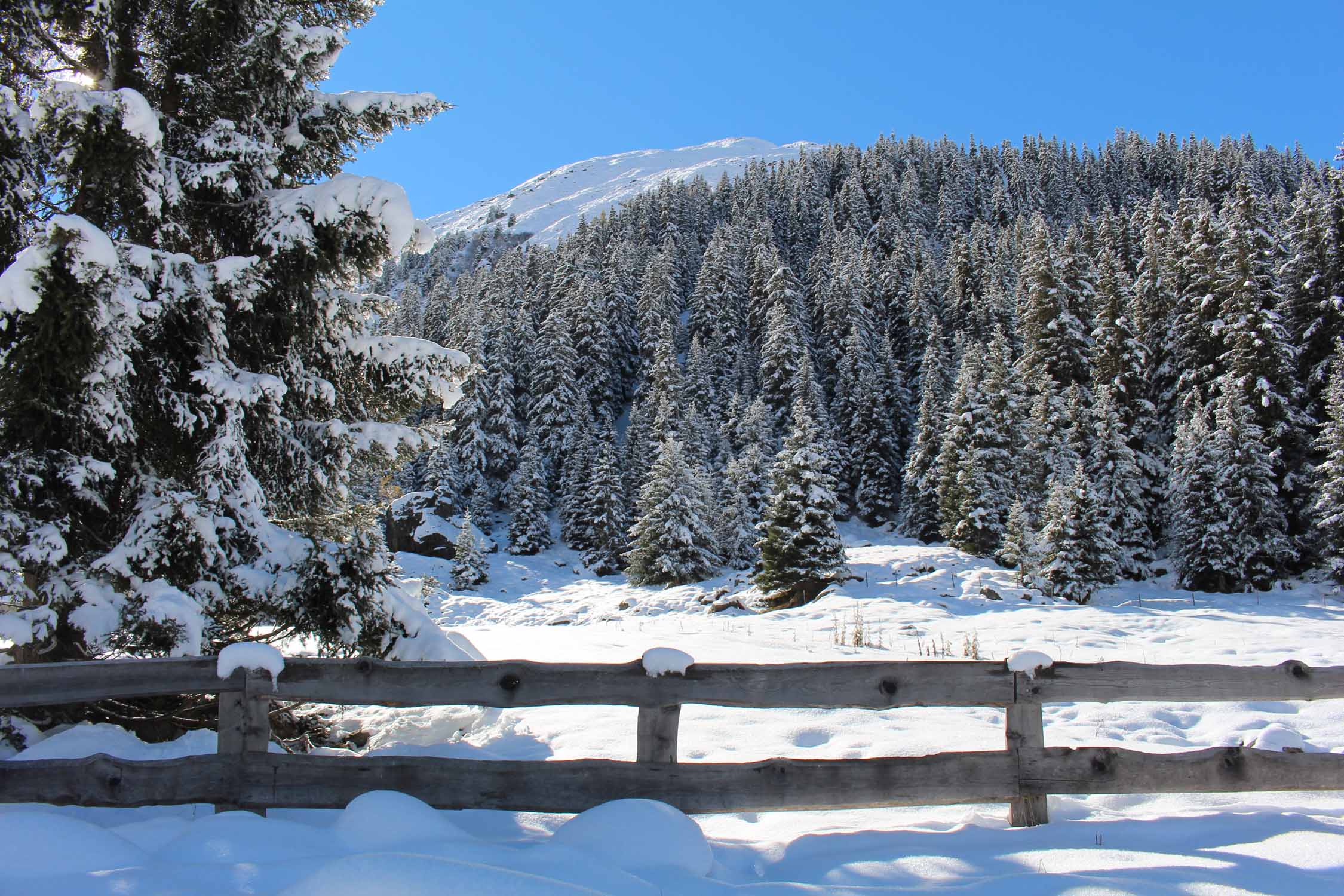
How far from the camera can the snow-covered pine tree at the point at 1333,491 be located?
24.7m

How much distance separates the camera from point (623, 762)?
407 centimetres

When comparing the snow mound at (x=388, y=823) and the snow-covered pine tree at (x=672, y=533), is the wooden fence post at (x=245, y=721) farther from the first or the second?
the snow-covered pine tree at (x=672, y=533)

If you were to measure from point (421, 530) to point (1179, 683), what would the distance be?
42270 mm

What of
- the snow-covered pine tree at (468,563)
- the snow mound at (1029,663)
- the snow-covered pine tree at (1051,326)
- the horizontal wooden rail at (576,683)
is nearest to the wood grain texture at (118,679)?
the horizontal wooden rail at (576,683)

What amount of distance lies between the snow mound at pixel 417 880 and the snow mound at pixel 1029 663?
2661mm

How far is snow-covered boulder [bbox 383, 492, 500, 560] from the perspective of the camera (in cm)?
4225

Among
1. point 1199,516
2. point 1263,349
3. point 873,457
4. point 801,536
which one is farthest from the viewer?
point 873,457

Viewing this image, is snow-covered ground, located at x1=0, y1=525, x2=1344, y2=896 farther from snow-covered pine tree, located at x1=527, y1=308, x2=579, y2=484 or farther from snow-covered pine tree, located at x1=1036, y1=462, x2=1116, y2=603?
snow-covered pine tree, located at x1=527, y1=308, x2=579, y2=484

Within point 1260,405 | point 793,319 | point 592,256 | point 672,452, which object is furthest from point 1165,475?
point 592,256

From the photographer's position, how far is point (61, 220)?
4.47 m

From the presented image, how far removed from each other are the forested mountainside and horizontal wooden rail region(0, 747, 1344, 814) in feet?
69.1

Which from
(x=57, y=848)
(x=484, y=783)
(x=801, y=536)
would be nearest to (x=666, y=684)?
(x=484, y=783)

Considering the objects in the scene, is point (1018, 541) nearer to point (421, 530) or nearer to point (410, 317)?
point (421, 530)

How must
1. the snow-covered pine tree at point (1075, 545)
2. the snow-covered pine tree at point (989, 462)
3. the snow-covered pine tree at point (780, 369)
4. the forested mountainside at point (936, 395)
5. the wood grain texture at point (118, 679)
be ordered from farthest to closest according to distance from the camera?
the snow-covered pine tree at point (780, 369), the snow-covered pine tree at point (989, 462), the forested mountainside at point (936, 395), the snow-covered pine tree at point (1075, 545), the wood grain texture at point (118, 679)
